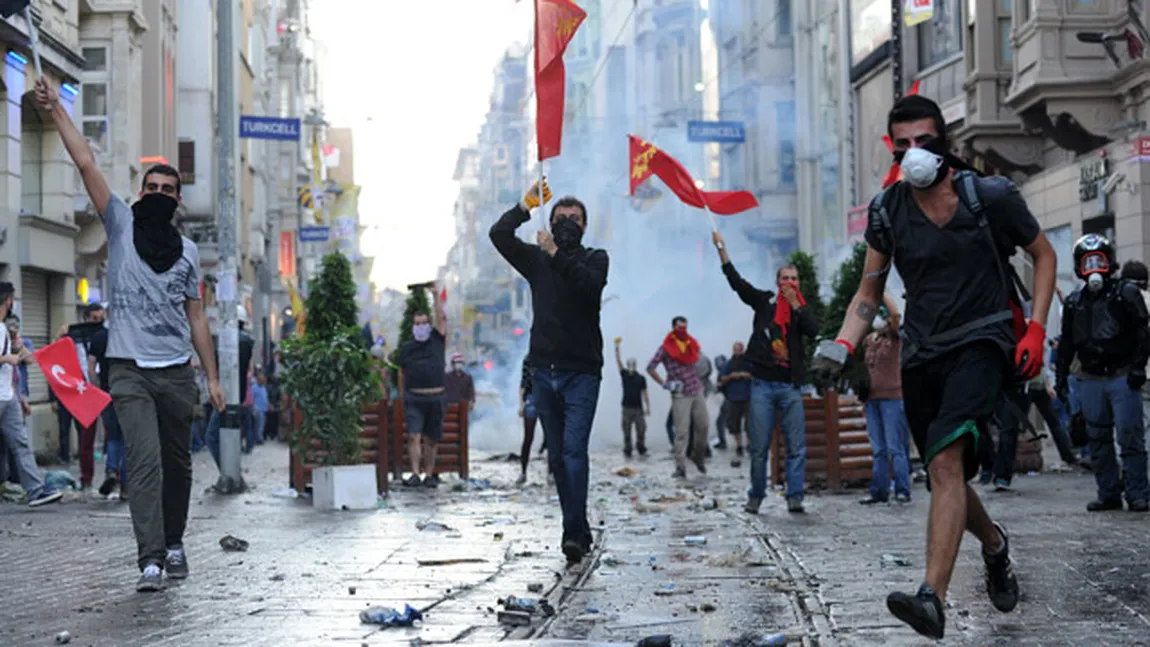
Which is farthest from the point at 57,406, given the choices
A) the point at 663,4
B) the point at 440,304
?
the point at 663,4

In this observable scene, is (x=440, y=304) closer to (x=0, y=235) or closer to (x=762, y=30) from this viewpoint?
(x=0, y=235)

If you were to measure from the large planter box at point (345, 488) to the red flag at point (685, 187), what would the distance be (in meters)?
3.73

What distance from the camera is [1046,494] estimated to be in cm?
1361

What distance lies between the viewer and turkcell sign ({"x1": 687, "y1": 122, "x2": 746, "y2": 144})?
34.7 meters

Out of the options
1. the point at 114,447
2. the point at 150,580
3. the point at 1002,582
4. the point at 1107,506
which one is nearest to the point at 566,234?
the point at 150,580

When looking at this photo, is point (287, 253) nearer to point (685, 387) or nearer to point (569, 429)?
point (685, 387)

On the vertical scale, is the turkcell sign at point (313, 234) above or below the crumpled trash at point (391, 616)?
above

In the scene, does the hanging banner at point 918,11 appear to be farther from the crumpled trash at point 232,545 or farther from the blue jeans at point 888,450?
the crumpled trash at point 232,545

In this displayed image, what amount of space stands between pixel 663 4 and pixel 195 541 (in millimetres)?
57003

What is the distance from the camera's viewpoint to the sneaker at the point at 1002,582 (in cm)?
590

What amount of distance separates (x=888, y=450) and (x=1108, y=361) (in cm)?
243

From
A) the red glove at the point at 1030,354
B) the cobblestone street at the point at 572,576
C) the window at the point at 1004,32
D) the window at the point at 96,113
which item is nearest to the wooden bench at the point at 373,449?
the cobblestone street at the point at 572,576

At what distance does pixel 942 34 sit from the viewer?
97.5 feet

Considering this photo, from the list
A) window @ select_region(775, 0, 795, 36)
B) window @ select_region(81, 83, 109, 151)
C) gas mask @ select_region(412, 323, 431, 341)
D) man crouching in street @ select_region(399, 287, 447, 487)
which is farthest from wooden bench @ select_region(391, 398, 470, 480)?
window @ select_region(775, 0, 795, 36)
